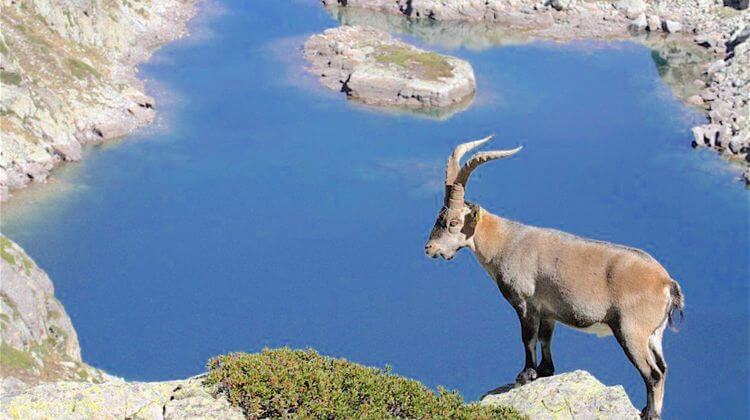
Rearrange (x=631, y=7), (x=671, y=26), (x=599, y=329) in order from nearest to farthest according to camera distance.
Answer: (x=599, y=329) → (x=671, y=26) → (x=631, y=7)

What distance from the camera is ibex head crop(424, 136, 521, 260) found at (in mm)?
20859

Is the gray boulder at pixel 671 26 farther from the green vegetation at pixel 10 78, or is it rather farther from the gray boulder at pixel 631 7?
the green vegetation at pixel 10 78

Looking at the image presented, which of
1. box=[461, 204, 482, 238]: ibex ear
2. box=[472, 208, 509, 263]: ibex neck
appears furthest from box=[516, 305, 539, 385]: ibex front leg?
box=[461, 204, 482, 238]: ibex ear

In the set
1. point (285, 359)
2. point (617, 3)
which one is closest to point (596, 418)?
point (285, 359)

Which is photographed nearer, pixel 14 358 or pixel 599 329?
pixel 599 329

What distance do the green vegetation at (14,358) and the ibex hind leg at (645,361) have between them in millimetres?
25454

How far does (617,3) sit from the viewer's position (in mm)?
114875

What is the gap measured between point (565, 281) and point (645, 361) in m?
2.12

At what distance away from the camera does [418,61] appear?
93750 millimetres

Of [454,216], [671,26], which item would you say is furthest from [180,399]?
[671,26]

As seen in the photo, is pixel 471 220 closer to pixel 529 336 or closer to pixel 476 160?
pixel 476 160

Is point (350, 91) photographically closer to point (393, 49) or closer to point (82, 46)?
point (393, 49)

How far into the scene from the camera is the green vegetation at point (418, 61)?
91125 mm

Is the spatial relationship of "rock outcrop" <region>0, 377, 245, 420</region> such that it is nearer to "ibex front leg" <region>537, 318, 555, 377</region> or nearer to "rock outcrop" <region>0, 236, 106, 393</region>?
"ibex front leg" <region>537, 318, 555, 377</region>
